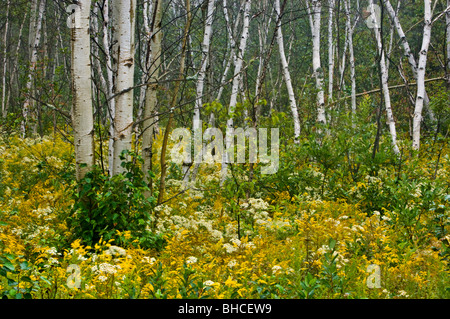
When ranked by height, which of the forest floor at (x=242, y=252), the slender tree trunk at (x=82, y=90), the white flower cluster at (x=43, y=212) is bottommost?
the forest floor at (x=242, y=252)

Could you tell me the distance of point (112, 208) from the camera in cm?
381

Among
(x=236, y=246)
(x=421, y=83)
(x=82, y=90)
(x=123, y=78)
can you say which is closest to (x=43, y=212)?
(x=82, y=90)

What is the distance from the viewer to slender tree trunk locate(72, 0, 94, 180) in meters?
3.71

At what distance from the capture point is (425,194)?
4473 millimetres

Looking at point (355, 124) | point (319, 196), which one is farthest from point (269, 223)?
point (355, 124)

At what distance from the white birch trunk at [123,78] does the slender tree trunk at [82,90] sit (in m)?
0.29

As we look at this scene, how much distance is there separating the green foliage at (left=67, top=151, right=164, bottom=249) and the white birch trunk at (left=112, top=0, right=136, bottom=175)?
0.62 ft

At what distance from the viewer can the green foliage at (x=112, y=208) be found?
3783mm

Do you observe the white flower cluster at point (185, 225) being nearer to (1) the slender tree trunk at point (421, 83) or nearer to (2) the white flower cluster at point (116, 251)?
(2) the white flower cluster at point (116, 251)

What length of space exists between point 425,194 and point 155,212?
10.4 ft

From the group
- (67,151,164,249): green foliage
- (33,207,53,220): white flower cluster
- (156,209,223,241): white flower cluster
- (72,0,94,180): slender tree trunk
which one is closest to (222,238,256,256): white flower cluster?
(156,209,223,241): white flower cluster

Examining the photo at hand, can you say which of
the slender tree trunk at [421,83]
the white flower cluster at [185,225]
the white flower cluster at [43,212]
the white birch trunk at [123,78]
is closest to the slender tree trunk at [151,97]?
the white birch trunk at [123,78]

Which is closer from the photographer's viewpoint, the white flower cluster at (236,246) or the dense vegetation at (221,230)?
the dense vegetation at (221,230)
